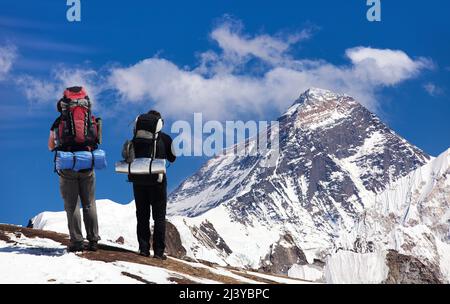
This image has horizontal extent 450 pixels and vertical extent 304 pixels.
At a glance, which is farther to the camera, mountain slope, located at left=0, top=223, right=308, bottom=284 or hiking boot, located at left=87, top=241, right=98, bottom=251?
hiking boot, located at left=87, top=241, right=98, bottom=251

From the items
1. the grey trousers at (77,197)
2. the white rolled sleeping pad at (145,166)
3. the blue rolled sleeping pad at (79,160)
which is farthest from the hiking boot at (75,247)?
the white rolled sleeping pad at (145,166)

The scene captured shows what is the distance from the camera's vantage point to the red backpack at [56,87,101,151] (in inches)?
1044

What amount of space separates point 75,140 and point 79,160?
0.63 meters

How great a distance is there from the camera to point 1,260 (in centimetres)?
2520

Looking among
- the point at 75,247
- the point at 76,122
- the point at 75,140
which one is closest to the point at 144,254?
the point at 75,247

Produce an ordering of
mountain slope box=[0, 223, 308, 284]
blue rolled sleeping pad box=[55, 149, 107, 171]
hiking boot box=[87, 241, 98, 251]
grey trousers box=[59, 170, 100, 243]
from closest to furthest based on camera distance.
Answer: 1. mountain slope box=[0, 223, 308, 284]
2. blue rolled sleeping pad box=[55, 149, 107, 171]
3. grey trousers box=[59, 170, 100, 243]
4. hiking boot box=[87, 241, 98, 251]

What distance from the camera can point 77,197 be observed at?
2717 cm

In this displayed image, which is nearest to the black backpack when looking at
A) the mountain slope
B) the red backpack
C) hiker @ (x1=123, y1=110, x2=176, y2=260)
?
hiker @ (x1=123, y1=110, x2=176, y2=260)

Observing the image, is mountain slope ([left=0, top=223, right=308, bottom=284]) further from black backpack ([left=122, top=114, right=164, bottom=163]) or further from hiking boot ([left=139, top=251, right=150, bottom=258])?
black backpack ([left=122, top=114, right=164, bottom=163])

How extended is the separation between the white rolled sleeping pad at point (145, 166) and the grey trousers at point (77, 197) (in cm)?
125

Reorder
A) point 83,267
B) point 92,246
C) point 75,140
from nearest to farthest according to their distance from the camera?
point 83,267, point 75,140, point 92,246

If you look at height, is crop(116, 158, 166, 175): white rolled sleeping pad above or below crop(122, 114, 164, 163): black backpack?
below

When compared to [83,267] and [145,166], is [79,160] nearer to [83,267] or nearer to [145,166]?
[145,166]
